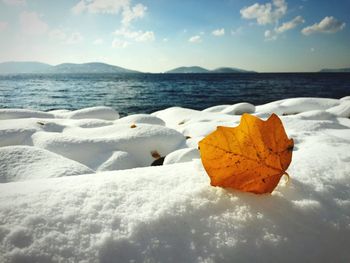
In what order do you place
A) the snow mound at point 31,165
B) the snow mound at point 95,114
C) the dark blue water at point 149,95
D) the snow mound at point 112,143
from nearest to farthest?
the snow mound at point 31,165
the snow mound at point 112,143
the snow mound at point 95,114
the dark blue water at point 149,95

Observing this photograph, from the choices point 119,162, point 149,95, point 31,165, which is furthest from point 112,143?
point 149,95

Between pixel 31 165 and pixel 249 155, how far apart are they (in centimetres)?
173

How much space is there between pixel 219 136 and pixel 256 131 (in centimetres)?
15

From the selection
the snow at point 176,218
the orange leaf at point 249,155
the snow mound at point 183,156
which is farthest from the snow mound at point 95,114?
the orange leaf at point 249,155

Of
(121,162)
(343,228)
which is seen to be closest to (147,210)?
(343,228)

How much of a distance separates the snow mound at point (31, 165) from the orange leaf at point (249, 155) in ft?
4.38

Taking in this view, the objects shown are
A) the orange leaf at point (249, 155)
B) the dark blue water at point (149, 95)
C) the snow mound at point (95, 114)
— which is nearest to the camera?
the orange leaf at point (249, 155)

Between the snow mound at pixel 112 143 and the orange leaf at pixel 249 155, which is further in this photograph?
the snow mound at pixel 112 143

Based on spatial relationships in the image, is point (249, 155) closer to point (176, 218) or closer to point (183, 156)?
point (176, 218)

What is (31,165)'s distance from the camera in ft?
6.22

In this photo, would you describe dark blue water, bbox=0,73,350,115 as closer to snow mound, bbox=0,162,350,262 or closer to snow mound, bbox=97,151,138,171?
snow mound, bbox=97,151,138,171

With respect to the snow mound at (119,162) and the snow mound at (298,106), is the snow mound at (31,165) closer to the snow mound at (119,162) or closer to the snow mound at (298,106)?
the snow mound at (119,162)

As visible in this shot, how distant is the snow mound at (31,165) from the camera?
176cm

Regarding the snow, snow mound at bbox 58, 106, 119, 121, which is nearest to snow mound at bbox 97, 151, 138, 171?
the snow
